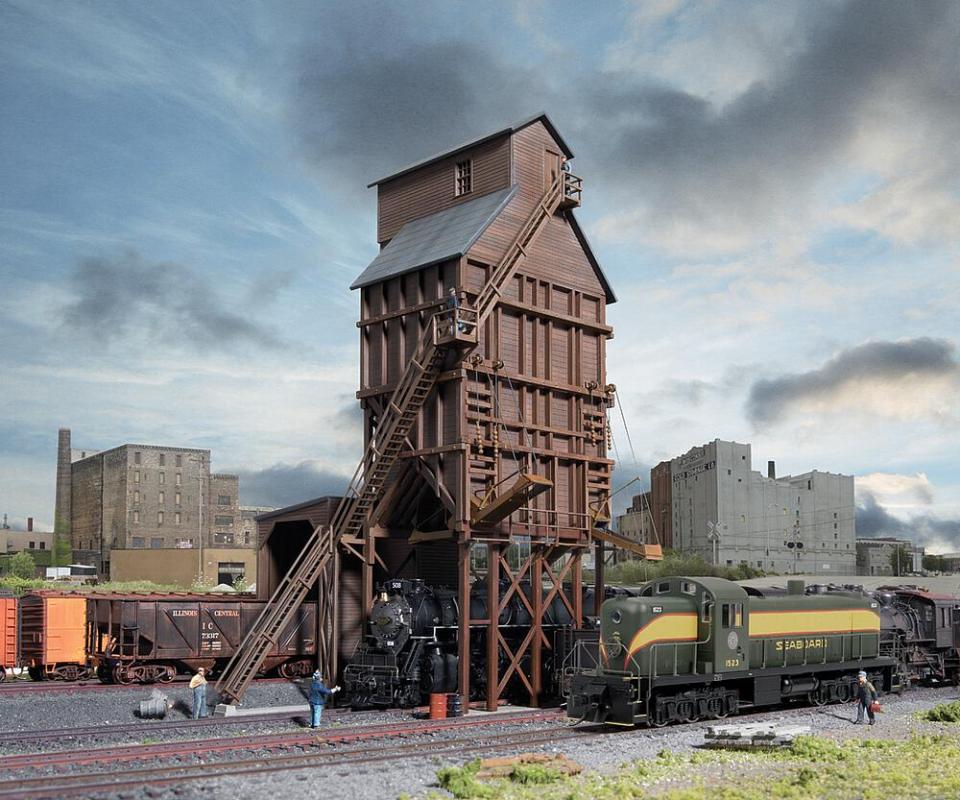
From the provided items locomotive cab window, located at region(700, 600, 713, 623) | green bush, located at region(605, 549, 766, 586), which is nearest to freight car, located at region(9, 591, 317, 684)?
locomotive cab window, located at region(700, 600, 713, 623)

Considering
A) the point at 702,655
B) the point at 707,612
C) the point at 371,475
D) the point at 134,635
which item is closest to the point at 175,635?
the point at 134,635

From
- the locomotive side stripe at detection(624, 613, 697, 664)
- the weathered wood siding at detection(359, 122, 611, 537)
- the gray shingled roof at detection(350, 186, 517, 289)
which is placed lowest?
the locomotive side stripe at detection(624, 613, 697, 664)

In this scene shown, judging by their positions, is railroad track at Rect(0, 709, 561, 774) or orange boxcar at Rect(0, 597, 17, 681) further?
orange boxcar at Rect(0, 597, 17, 681)

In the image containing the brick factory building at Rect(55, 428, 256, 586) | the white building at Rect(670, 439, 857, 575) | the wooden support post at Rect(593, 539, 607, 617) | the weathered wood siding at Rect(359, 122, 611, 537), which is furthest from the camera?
the brick factory building at Rect(55, 428, 256, 586)

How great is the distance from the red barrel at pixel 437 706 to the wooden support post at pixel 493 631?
2217 mm

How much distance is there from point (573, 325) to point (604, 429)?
12.9ft

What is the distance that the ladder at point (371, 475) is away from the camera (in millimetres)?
32156

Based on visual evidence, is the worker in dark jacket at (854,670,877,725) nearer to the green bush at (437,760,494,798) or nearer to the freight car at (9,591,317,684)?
the green bush at (437,760,494,798)

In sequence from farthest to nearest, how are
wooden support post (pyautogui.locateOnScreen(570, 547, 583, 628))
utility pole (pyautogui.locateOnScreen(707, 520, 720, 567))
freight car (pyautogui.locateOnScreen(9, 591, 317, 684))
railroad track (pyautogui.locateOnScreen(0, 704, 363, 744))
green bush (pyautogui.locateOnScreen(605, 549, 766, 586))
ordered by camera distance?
utility pole (pyautogui.locateOnScreen(707, 520, 720, 567)) → green bush (pyautogui.locateOnScreen(605, 549, 766, 586)) → freight car (pyautogui.locateOnScreen(9, 591, 317, 684)) → wooden support post (pyautogui.locateOnScreen(570, 547, 583, 628)) → railroad track (pyautogui.locateOnScreen(0, 704, 363, 744))

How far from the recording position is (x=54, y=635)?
38781 millimetres

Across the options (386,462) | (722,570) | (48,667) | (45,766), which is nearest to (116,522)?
(722,570)

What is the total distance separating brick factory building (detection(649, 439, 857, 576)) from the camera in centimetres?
10344

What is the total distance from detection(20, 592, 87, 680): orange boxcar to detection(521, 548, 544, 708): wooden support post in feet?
55.8

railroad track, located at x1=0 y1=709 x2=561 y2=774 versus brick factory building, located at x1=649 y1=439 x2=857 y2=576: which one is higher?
brick factory building, located at x1=649 y1=439 x2=857 y2=576
